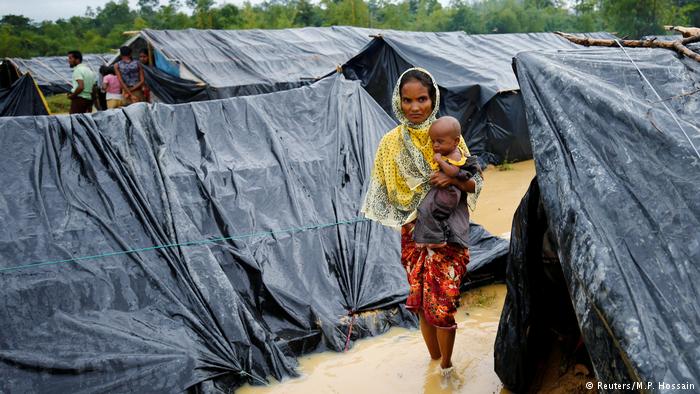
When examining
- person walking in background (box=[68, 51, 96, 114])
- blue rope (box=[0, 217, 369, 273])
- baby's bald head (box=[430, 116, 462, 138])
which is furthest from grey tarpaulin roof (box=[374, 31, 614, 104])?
baby's bald head (box=[430, 116, 462, 138])

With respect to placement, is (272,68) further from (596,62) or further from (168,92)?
(596,62)

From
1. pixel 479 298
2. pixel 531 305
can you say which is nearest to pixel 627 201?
pixel 531 305

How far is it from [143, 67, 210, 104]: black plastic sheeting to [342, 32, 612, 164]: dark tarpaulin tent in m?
2.83

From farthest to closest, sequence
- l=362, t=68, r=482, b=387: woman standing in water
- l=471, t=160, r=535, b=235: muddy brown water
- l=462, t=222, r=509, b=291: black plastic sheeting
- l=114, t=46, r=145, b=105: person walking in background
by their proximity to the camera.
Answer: l=114, t=46, r=145, b=105: person walking in background
l=471, t=160, r=535, b=235: muddy brown water
l=462, t=222, r=509, b=291: black plastic sheeting
l=362, t=68, r=482, b=387: woman standing in water

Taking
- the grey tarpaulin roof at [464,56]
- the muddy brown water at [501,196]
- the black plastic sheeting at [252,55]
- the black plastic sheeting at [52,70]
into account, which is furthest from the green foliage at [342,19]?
the muddy brown water at [501,196]

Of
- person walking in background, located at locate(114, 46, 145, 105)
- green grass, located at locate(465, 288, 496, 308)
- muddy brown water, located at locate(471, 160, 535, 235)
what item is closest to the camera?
green grass, located at locate(465, 288, 496, 308)

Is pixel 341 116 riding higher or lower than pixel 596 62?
lower

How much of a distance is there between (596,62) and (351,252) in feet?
7.20

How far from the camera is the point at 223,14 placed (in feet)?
85.8

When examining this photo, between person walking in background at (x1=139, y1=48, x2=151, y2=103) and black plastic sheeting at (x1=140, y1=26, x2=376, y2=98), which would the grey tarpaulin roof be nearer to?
black plastic sheeting at (x1=140, y1=26, x2=376, y2=98)

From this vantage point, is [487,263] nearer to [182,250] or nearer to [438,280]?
[438,280]

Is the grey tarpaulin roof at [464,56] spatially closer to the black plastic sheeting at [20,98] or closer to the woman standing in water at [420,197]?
the woman standing in water at [420,197]

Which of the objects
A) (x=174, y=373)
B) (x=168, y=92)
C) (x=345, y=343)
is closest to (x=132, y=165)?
(x=174, y=373)

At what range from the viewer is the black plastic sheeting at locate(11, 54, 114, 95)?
65.4 feet
